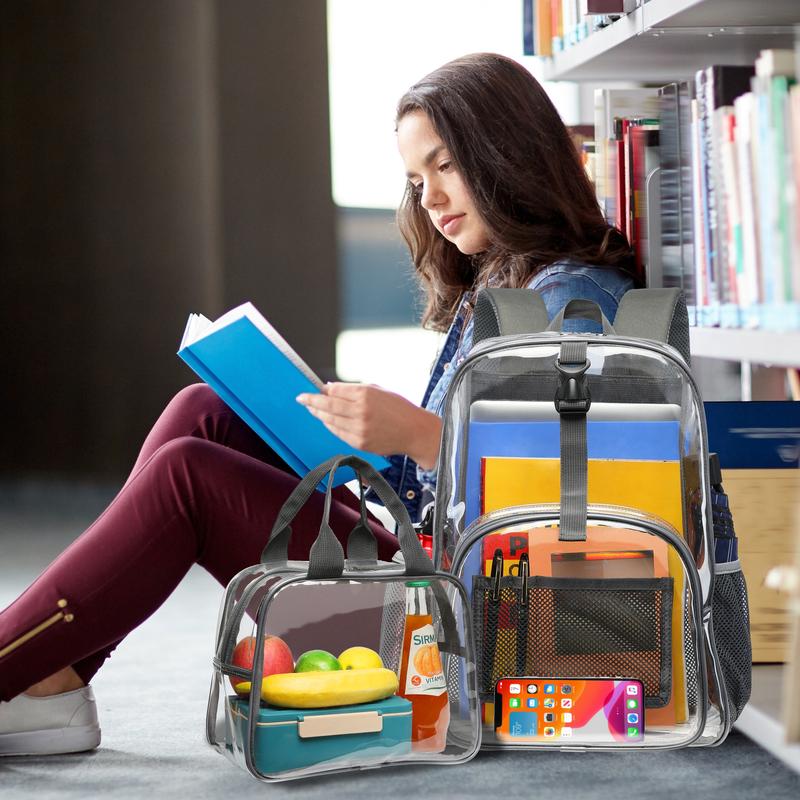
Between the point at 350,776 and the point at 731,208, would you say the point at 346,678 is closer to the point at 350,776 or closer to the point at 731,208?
the point at 350,776

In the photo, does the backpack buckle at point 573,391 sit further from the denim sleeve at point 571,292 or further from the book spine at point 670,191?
the book spine at point 670,191

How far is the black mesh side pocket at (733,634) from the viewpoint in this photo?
135 cm

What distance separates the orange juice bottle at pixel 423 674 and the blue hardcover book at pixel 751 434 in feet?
1.38

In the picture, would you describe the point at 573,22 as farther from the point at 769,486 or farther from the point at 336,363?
the point at 336,363

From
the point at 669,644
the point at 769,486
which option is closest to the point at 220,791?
the point at 669,644

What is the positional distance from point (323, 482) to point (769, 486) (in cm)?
55

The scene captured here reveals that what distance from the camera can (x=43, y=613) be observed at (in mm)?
1382

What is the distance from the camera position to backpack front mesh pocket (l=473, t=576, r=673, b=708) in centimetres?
133

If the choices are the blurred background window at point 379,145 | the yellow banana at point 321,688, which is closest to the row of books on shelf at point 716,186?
the yellow banana at point 321,688

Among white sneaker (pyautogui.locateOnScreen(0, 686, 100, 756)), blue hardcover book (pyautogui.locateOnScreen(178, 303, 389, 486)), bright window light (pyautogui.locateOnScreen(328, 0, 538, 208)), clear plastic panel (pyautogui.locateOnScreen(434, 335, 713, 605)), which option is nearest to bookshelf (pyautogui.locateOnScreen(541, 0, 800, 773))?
clear plastic panel (pyautogui.locateOnScreen(434, 335, 713, 605))

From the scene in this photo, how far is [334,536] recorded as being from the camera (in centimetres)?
131

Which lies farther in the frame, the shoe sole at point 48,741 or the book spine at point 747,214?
the shoe sole at point 48,741

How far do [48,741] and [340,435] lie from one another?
0.51m

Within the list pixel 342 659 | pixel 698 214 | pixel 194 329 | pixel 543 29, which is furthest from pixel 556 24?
pixel 342 659
